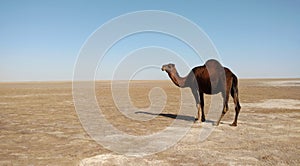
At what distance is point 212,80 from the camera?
36.6 ft

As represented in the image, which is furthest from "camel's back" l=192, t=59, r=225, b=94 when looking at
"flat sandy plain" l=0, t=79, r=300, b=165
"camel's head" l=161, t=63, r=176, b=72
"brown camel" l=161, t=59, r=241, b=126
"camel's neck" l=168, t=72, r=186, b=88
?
"flat sandy plain" l=0, t=79, r=300, b=165

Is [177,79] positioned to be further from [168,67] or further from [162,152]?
[162,152]

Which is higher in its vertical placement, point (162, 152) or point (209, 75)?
point (209, 75)

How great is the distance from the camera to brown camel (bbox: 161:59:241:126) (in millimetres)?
10969

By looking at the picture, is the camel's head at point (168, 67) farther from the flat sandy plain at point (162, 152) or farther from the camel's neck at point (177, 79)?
the flat sandy plain at point (162, 152)

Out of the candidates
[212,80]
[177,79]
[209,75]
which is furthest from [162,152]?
[177,79]

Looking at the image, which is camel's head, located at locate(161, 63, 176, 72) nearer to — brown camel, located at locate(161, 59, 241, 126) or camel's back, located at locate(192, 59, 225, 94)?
brown camel, located at locate(161, 59, 241, 126)

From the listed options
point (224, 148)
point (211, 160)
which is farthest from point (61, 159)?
point (224, 148)

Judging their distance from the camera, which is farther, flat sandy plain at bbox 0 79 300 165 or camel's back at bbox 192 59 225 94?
camel's back at bbox 192 59 225 94

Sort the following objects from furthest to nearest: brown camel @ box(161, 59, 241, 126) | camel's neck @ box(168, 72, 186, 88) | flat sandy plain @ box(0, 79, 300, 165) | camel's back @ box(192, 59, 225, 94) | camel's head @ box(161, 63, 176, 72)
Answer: camel's neck @ box(168, 72, 186, 88) → camel's head @ box(161, 63, 176, 72) → camel's back @ box(192, 59, 225, 94) → brown camel @ box(161, 59, 241, 126) → flat sandy plain @ box(0, 79, 300, 165)

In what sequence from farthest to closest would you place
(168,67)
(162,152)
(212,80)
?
(168,67) < (212,80) < (162,152)

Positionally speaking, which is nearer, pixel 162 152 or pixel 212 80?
pixel 162 152

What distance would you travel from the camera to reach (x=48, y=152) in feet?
23.7

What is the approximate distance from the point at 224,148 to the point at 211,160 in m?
1.26
